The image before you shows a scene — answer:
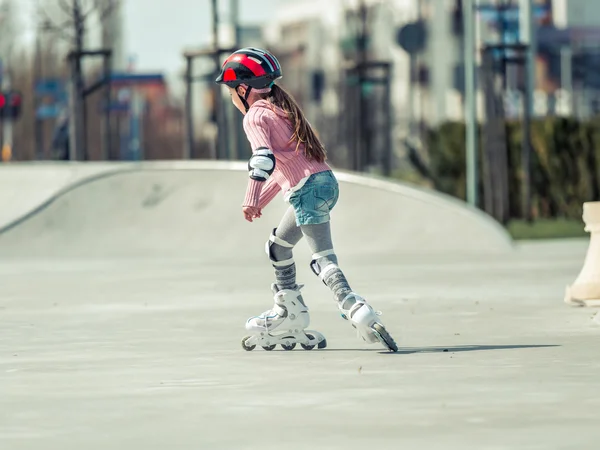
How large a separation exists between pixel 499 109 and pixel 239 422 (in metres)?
21.0

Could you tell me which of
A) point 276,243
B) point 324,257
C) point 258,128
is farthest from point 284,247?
point 258,128

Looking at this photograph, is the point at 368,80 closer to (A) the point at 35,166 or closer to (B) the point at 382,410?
(A) the point at 35,166

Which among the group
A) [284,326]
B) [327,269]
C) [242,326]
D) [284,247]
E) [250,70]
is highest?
[250,70]

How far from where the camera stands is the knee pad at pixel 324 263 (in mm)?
9875

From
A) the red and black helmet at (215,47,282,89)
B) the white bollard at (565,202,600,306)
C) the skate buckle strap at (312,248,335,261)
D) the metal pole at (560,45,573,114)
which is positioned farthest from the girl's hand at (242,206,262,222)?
the metal pole at (560,45,573,114)

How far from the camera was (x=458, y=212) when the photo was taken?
22.4 meters

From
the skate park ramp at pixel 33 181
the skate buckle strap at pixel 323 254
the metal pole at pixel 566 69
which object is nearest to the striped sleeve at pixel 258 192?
the skate buckle strap at pixel 323 254

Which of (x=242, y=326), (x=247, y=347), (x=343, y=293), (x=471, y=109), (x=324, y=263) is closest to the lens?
(x=343, y=293)

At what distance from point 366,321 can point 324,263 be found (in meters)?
0.48

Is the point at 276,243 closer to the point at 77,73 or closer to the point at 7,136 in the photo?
the point at 77,73

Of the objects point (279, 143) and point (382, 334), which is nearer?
point (382, 334)

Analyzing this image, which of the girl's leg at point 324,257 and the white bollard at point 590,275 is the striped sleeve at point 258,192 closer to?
the girl's leg at point 324,257

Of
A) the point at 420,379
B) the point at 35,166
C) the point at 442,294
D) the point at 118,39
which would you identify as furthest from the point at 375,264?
the point at 118,39

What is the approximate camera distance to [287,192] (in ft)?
32.6
